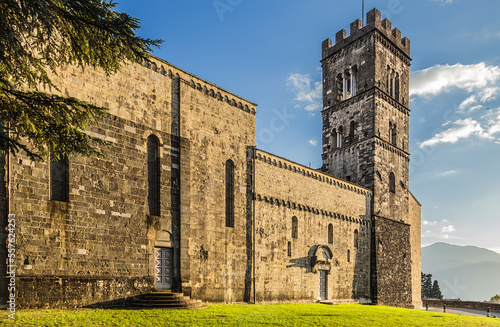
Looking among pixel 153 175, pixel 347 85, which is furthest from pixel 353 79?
pixel 153 175

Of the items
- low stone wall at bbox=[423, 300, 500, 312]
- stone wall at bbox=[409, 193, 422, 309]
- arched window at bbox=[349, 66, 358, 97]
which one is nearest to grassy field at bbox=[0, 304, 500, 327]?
stone wall at bbox=[409, 193, 422, 309]

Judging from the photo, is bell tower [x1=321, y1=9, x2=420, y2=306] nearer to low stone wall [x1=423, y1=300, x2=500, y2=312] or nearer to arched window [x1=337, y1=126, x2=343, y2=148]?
arched window [x1=337, y1=126, x2=343, y2=148]

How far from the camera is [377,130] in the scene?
1241 inches

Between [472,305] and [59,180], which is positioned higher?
[59,180]

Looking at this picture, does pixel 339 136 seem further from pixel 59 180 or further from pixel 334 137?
pixel 59 180

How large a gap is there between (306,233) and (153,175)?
1135 cm

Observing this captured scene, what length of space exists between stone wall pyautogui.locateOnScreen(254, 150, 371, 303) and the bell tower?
1985mm

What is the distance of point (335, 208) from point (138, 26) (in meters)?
21.5

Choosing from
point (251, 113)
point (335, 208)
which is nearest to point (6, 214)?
point (251, 113)

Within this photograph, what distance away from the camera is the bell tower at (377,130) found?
30.9m

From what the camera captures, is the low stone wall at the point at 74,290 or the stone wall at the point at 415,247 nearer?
the low stone wall at the point at 74,290

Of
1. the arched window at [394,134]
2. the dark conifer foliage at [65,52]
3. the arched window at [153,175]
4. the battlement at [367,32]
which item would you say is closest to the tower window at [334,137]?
the arched window at [394,134]

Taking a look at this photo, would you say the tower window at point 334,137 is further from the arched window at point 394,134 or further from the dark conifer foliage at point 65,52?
the dark conifer foliage at point 65,52

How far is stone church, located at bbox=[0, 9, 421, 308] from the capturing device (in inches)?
531
